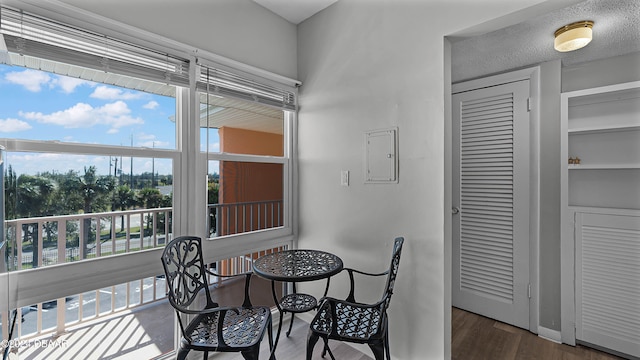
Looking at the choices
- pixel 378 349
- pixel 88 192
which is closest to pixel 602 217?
pixel 378 349

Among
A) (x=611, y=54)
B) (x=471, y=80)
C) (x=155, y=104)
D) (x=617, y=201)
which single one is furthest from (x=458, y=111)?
(x=155, y=104)

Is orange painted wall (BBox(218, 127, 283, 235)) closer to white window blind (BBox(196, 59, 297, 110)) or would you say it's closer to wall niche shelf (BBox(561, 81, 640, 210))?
white window blind (BBox(196, 59, 297, 110))

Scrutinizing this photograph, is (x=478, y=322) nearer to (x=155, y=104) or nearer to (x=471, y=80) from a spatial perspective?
(x=471, y=80)

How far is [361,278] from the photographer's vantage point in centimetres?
216

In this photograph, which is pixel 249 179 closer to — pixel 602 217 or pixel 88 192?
pixel 88 192

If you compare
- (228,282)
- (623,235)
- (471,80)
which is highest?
(471,80)

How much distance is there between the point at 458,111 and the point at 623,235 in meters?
1.56

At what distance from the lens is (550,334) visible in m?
2.26

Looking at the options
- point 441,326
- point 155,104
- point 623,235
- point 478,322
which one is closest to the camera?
point 441,326

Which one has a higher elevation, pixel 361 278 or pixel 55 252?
pixel 55 252

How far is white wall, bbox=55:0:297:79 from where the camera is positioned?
1653 millimetres

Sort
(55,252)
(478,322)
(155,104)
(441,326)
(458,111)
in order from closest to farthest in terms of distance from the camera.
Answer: (55,252) → (441,326) → (155,104) → (478,322) → (458,111)

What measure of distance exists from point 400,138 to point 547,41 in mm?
1331

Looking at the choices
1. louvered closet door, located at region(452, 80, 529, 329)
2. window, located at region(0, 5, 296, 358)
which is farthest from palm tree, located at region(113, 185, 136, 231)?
louvered closet door, located at region(452, 80, 529, 329)
